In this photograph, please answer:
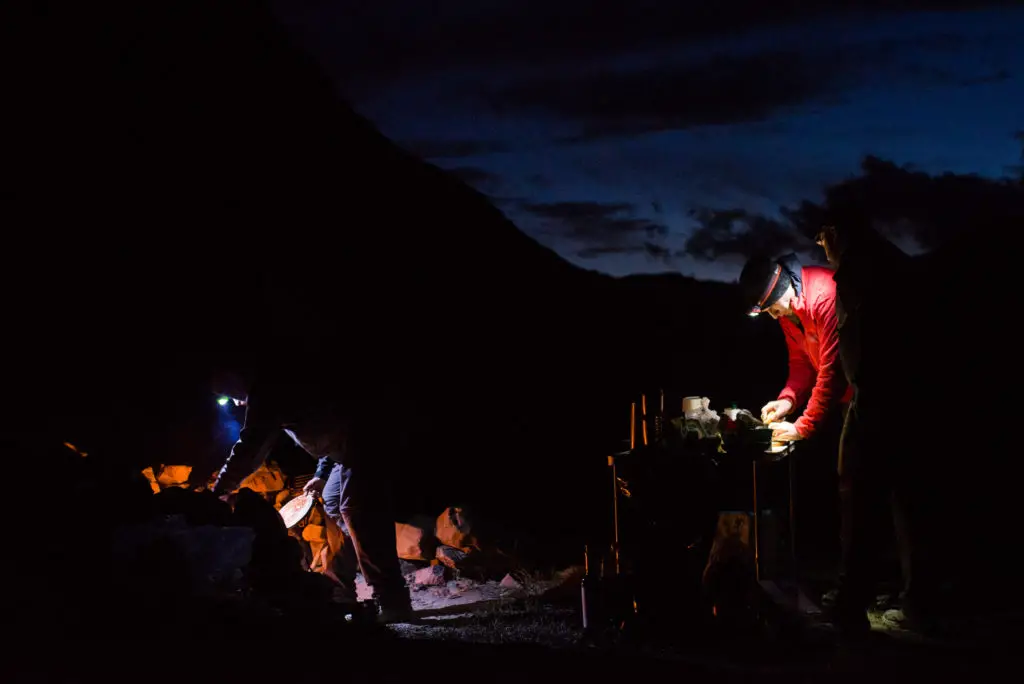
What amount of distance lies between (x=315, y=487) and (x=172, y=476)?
4.35 feet

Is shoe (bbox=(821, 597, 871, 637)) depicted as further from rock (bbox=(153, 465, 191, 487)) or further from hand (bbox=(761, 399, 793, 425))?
rock (bbox=(153, 465, 191, 487))

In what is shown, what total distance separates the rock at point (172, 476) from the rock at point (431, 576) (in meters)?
2.06

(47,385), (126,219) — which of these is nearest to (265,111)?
(126,219)

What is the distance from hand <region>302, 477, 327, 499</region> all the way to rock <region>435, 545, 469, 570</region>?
1184 millimetres

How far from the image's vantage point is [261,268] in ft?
46.5

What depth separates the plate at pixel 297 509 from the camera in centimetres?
734

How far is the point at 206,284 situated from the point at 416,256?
354 inches

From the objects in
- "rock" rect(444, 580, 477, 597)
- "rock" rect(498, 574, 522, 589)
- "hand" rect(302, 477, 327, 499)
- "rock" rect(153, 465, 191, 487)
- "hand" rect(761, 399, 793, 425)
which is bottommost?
"rock" rect(444, 580, 477, 597)

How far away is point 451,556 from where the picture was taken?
304 inches

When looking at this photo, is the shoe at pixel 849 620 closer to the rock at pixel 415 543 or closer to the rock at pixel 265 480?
the rock at pixel 415 543

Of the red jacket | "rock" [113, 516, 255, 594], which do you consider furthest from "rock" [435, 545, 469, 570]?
the red jacket

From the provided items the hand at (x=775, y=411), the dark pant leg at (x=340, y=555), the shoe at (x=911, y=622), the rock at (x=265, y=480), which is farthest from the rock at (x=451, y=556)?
the shoe at (x=911, y=622)

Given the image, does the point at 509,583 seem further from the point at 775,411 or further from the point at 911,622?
the point at 911,622

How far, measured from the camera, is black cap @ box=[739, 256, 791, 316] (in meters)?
5.63
